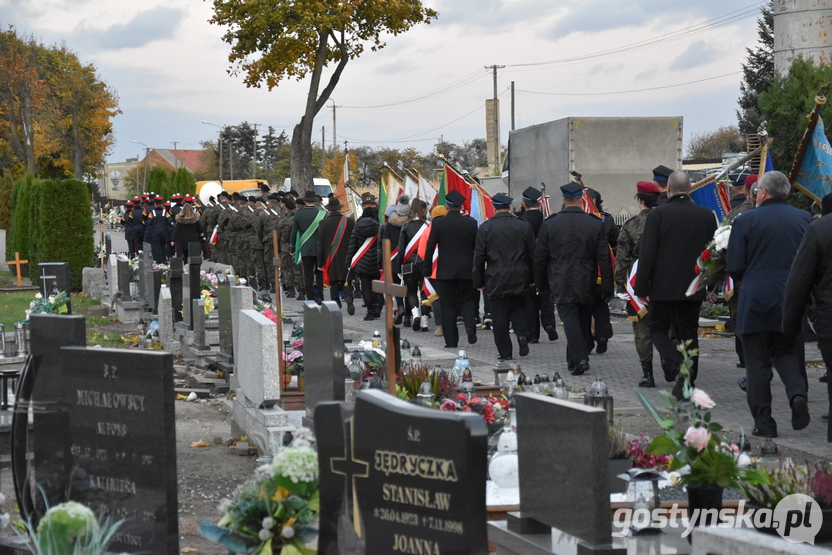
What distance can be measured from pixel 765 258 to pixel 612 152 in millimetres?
11805

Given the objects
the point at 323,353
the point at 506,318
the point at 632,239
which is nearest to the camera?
the point at 323,353

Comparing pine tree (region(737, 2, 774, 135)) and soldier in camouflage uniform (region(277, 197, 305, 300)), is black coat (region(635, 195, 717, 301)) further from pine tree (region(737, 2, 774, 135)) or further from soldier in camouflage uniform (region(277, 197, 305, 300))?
pine tree (region(737, 2, 774, 135))

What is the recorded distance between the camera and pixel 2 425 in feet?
A: 23.5

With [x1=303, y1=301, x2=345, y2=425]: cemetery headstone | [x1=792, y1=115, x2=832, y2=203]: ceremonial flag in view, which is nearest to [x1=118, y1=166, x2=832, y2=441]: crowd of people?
[x1=792, y1=115, x2=832, y2=203]: ceremonial flag

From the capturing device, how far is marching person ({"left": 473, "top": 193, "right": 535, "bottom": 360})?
40.5 feet

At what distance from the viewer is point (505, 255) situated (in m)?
12.4

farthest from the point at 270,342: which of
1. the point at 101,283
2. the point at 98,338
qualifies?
the point at 101,283

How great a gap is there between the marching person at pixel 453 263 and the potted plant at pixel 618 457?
24.4ft

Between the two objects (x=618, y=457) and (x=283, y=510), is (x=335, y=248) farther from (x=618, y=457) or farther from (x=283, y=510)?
(x=283, y=510)

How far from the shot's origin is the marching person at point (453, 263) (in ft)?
44.5

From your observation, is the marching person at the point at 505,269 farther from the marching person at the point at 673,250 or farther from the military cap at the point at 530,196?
the marching person at the point at 673,250

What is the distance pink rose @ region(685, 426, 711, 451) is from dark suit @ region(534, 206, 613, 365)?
650 cm

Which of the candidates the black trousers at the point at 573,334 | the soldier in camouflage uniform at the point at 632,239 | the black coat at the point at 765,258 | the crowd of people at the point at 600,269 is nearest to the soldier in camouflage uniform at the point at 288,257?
the crowd of people at the point at 600,269

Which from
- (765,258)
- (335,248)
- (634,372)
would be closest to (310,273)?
(335,248)
